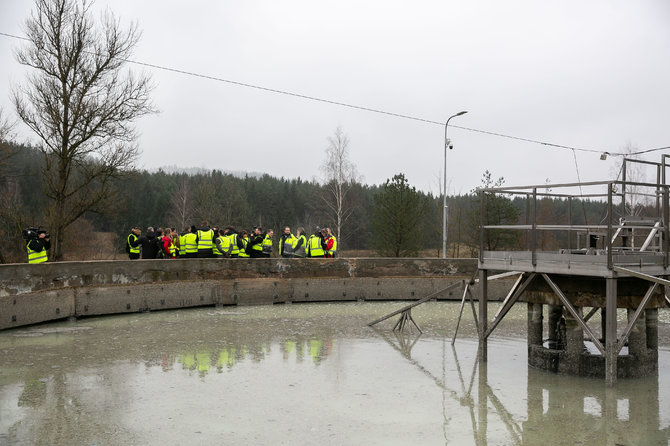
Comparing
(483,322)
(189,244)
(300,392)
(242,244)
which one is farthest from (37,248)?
(483,322)

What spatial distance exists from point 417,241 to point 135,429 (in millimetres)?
30296

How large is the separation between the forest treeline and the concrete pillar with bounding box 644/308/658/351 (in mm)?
2190

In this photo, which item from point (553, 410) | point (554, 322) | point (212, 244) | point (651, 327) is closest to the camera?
point (553, 410)

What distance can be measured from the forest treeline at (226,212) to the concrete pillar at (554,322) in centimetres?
191

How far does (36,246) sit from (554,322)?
11.3 meters

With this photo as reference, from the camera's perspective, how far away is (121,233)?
192 ft

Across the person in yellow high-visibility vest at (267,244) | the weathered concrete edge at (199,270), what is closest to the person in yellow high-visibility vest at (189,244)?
the weathered concrete edge at (199,270)

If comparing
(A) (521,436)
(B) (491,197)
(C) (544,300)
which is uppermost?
(B) (491,197)

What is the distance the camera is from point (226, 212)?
211 feet

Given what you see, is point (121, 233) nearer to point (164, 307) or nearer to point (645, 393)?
point (164, 307)

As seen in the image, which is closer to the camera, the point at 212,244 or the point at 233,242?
the point at 212,244

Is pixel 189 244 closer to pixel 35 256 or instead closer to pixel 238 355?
pixel 35 256

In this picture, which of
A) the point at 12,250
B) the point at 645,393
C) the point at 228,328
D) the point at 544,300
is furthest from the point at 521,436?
the point at 12,250

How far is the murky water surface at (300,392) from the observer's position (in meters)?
6.13
